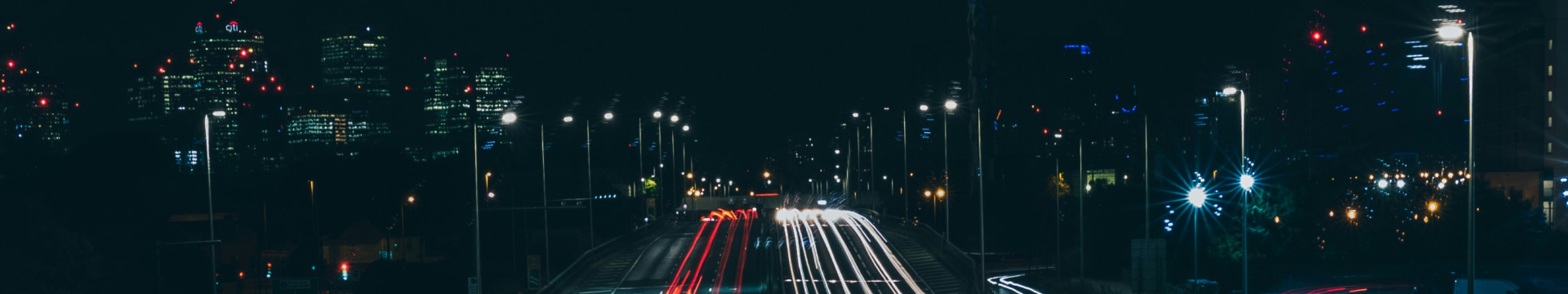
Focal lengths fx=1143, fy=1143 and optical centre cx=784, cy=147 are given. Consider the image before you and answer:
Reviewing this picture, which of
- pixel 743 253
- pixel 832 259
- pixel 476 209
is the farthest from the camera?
pixel 743 253

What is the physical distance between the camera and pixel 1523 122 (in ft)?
320

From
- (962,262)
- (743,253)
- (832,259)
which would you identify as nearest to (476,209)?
(962,262)

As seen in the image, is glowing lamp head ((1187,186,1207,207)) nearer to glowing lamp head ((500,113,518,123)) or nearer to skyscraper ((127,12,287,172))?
glowing lamp head ((500,113,518,123))

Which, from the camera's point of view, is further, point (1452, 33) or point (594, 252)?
point (594, 252)

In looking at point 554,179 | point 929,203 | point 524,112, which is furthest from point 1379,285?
point 524,112

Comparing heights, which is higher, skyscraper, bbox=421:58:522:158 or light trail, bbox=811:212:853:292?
skyscraper, bbox=421:58:522:158

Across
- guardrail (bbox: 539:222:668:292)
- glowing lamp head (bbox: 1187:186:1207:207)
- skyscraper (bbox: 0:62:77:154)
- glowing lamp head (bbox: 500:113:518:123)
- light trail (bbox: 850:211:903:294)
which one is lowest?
light trail (bbox: 850:211:903:294)

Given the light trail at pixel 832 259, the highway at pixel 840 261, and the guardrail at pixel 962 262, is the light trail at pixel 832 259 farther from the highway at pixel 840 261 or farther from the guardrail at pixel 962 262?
the guardrail at pixel 962 262

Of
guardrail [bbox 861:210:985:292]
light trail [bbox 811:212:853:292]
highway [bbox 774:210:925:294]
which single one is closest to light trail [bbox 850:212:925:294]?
highway [bbox 774:210:925:294]

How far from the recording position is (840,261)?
5178 cm

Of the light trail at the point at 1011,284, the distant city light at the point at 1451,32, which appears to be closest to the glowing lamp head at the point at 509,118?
the light trail at the point at 1011,284

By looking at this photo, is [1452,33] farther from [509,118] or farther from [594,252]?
[594,252]

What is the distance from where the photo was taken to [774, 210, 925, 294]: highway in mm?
41156

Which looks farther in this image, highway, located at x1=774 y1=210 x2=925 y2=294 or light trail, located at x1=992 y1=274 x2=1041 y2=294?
highway, located at x1=774 y1=210 x2=925 y2=294
